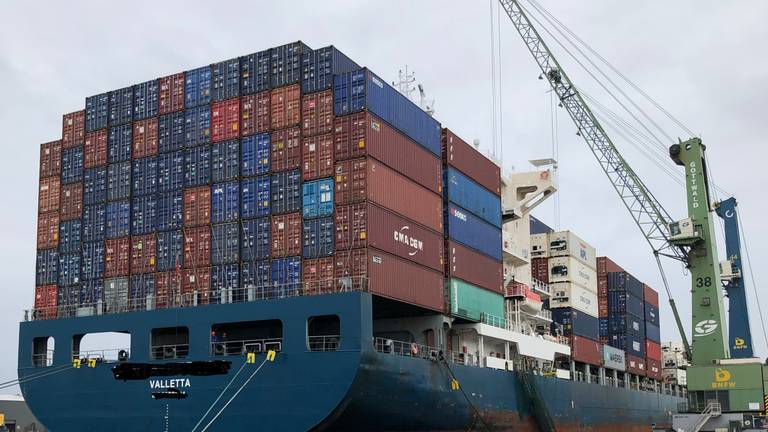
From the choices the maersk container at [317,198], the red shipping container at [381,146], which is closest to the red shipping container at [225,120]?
the maersk container at [317,198]

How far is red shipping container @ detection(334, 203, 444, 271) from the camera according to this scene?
123ft

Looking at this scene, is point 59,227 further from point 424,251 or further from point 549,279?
point 549,279

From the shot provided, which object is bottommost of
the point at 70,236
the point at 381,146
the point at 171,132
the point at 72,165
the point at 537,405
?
the point at 537,405

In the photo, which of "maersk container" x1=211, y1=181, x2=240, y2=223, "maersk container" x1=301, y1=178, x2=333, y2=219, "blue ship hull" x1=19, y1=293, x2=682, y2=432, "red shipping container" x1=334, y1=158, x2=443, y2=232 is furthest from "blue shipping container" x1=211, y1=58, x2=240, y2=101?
"blue ship hull" x1=19, y1=293, x2=682, y2=432

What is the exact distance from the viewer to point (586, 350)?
207 feet

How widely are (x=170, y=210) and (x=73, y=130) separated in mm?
8670

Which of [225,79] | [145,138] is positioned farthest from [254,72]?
[145,138]

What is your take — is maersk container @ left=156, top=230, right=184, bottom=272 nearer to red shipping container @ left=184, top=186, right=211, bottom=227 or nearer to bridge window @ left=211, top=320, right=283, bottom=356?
red shipping container @ left=184, top=186, right=211, bottom=227

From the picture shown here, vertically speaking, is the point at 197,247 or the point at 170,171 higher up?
the point at 170,171

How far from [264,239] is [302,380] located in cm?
710

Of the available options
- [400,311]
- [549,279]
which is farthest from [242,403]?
[549,279]

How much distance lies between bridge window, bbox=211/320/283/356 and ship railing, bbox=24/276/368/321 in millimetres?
1279

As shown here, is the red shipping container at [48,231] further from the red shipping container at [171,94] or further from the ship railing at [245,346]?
the ship railing at [245,346]

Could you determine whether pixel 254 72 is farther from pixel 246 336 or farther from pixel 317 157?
pixel 246 336
